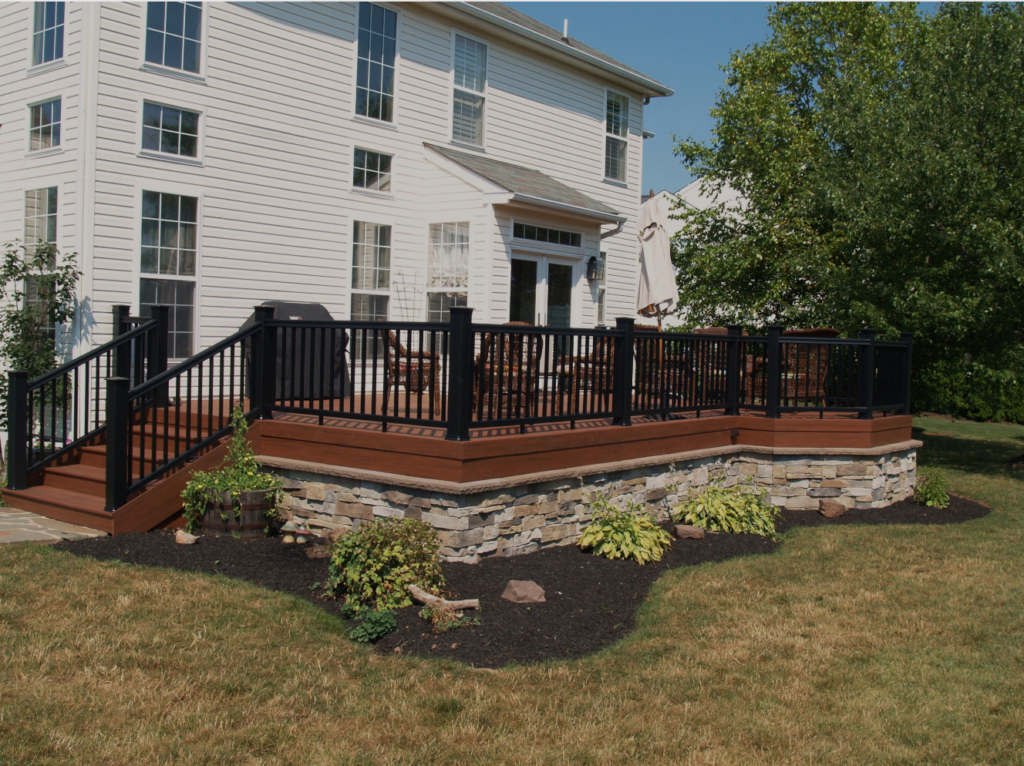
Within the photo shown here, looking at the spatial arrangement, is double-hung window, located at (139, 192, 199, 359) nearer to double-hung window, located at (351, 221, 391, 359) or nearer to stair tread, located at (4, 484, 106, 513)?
double-hung window, located at (351, 221, 391, 359)

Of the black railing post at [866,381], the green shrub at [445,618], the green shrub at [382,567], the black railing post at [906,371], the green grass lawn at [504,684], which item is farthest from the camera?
the black railing post at [906,371]

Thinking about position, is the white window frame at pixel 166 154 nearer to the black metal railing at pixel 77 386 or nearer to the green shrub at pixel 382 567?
the black metal railing at pixel 77 386

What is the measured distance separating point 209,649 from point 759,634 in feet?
10.2

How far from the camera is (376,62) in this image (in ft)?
36.5

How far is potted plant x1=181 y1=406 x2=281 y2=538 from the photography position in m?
6.21

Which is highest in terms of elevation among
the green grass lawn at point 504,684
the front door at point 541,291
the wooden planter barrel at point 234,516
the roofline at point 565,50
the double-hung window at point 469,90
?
the roofline at point 565,50

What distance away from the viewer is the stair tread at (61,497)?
6.41m

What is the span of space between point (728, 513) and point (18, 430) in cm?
624

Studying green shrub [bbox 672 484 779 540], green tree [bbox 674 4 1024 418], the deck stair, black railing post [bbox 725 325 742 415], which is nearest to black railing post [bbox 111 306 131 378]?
the deck stair

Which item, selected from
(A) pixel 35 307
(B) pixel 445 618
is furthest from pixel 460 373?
(A) pixel 35 307

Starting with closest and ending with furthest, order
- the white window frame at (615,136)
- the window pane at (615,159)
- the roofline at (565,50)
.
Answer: the roofline at (565,50) → the white window frame at (615,136) → the window pane at (615,159)

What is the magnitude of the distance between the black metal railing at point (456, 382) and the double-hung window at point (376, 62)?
3.54 metres

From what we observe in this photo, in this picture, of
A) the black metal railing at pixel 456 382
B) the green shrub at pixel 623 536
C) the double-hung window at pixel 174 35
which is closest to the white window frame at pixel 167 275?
the black metal railing at pixel 456 382

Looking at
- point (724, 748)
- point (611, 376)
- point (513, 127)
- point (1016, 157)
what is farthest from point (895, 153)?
point (724, 748)
